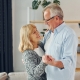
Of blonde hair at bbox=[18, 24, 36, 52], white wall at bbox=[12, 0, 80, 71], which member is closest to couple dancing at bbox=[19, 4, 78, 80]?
blonde hair at bbox=[18, 24, 36, 52]

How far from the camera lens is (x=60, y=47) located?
164 centimetres

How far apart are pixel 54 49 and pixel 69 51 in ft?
0.54

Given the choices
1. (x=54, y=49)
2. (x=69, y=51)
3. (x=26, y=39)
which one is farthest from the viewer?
(x=26, y=39)

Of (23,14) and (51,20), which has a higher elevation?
(23,14)

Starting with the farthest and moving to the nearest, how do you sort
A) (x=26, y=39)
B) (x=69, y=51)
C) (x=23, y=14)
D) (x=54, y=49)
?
(x=23, y=14) < (x=26, y=39) < (x=54, y=49) < (x=69, y=51)

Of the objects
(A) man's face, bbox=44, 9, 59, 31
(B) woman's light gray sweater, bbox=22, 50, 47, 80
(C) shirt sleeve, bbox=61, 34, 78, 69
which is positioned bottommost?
(B) woman's light gray sweater, bbox=22, 50, 47, 80

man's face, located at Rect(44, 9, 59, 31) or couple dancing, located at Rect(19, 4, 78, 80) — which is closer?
couple dancing, located at Rect(19, 4, 78, 80)

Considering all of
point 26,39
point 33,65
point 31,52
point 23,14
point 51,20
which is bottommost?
point 33,65

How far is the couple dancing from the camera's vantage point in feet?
5.16

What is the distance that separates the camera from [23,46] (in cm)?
182

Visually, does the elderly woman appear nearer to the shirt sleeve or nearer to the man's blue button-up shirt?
the man's blue button-up shirt

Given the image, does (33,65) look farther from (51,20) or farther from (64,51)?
(51,20)

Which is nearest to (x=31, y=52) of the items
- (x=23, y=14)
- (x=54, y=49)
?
(x=54, y=49)

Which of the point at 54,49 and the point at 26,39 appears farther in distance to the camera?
the point at 26,39
